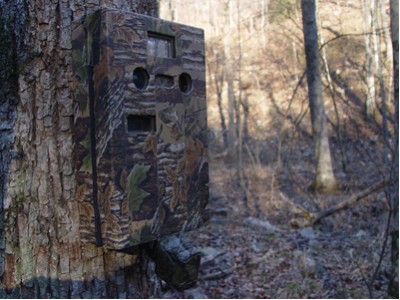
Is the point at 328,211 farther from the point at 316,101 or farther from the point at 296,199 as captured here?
the point at 316,101

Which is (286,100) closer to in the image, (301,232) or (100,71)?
(301,232)

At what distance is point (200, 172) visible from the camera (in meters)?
1.61

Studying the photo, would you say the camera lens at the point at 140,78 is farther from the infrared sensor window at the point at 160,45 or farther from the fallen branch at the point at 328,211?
the fallen branch at the point at 328,211

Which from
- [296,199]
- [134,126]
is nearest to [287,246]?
[296,199]

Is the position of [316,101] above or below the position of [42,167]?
above

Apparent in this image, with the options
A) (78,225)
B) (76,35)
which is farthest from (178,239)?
(76,35)

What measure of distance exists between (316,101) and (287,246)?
468 centimetres

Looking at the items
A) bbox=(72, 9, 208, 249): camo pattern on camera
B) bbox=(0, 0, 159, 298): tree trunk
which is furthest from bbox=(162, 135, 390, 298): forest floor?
bbox=(72, 9, 208, 249): camo pattern on camera

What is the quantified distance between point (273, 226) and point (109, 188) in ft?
19.2

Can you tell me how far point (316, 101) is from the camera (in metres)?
9.40

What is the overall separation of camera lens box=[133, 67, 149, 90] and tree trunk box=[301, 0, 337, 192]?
7.69 meters

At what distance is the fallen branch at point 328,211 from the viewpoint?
6.89 m

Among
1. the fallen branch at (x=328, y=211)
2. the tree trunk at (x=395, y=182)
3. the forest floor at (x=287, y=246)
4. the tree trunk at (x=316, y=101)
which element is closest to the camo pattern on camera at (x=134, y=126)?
the forest floor at (x=287, y=246)

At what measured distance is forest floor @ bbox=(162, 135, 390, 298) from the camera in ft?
14.3
